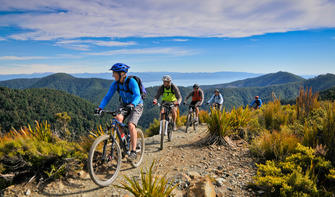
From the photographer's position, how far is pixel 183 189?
3.27 m

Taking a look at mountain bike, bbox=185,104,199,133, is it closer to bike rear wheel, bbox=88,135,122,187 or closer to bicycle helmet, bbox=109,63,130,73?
bike rear wheel, bbox=88,135,122,187

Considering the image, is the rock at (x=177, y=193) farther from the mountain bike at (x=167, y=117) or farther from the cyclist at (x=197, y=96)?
the cyclist at (x=197, y=96)

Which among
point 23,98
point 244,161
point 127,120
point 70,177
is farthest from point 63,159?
point 23,98

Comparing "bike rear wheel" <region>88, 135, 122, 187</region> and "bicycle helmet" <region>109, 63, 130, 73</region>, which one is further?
"bicycle helmet" <region>109, 63, 130, 73</region>

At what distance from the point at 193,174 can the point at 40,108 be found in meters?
153

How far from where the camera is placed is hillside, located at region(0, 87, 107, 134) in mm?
112938

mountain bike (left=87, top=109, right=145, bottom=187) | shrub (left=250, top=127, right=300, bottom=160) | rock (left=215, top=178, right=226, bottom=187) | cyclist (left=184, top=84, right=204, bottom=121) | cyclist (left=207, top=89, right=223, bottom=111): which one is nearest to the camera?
rock (left=215, top=178, right=226, bottom=187)

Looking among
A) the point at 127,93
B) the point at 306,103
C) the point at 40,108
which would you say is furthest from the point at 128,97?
the point at 40,108

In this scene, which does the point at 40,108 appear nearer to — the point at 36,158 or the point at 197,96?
the point at 197,96

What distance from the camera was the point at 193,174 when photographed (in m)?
3.80

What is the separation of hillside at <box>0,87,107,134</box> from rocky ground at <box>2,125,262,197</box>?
4193 inches

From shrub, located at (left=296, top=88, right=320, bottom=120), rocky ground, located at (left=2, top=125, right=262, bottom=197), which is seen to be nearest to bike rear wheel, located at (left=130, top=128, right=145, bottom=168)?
rocky ground, located at (left=2, top=125, right=262, bottom=197)

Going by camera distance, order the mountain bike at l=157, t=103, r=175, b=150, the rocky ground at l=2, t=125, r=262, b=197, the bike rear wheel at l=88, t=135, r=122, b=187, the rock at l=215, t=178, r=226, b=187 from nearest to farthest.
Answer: the rocky ground at l=2, t=125, r=262, b=197, the rock at l=215, t=178, r=226, b=187, the bike rear wheel at l=88, t=135, r=122, b=187, the mountain bike at l=157, t=103, r=175, b=150

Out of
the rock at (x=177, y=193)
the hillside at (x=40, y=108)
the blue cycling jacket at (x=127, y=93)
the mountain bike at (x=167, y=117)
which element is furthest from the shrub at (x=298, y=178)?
the hillside at (x=40, y=108)
